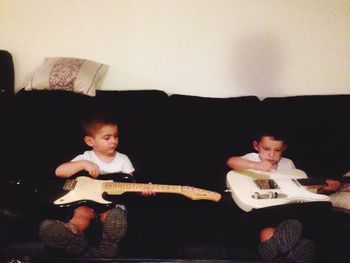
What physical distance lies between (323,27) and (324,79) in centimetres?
35

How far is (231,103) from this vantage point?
7.14 feet

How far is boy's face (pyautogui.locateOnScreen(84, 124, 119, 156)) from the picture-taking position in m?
1.88

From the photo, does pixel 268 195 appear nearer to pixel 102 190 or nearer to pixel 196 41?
pixel 102 190

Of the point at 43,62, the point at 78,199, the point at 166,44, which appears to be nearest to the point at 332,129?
the point at 166,44

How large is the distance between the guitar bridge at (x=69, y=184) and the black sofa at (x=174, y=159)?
0.10 meters

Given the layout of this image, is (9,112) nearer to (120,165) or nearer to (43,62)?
(43,62)

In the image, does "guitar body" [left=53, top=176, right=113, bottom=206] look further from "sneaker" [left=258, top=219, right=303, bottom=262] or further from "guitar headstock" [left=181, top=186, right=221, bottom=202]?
"sneaker" [left=258, top=219, right=303, bottom=262]

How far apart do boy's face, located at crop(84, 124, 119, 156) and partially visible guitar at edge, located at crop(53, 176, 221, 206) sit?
7.4 inches

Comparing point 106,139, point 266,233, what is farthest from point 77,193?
point 266,233

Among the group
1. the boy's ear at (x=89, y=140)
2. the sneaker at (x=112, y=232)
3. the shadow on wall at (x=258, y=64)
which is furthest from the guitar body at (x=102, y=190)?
the shadow on wall at (x=258, y=64)

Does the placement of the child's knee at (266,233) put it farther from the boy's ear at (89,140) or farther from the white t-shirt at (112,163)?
the boy's ear at (89,140)

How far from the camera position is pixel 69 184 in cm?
174

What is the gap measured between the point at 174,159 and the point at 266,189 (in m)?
0.54

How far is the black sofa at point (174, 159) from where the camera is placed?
5.38 feet
